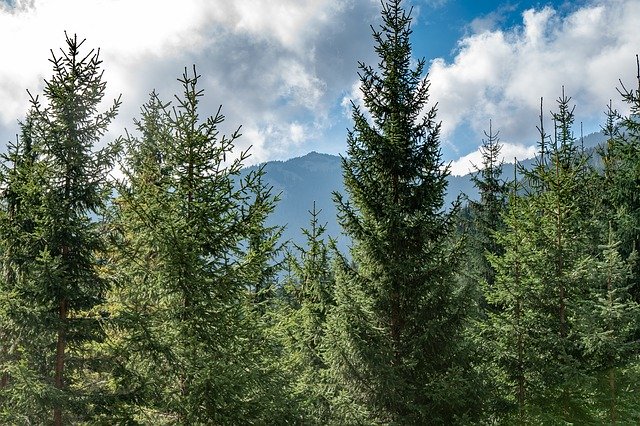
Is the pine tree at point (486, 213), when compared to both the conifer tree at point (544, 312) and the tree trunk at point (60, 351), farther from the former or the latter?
the tree trunk at point (60, 351)

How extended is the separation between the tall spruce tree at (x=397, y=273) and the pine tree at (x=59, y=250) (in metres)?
6.17

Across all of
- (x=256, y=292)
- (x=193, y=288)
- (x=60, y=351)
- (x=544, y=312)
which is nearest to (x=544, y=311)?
(x=544, y=312)

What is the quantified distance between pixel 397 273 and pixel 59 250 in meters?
8.55

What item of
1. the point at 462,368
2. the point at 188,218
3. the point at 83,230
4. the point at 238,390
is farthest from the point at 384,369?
the point at 83,230

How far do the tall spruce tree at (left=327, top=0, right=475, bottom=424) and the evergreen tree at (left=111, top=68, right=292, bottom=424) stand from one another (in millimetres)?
2446

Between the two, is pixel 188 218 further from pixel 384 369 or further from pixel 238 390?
pixel 384 369

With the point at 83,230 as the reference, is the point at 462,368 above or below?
below

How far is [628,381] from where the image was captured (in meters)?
13.4

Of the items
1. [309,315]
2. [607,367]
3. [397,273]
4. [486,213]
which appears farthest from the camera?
[486,213]

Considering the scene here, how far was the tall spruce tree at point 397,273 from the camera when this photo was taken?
11.2m

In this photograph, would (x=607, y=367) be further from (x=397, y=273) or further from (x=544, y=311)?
(x=397, y=273)

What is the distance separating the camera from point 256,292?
12008mm

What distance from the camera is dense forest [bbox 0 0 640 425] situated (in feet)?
31.0

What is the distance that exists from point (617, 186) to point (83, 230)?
25.6 metres
